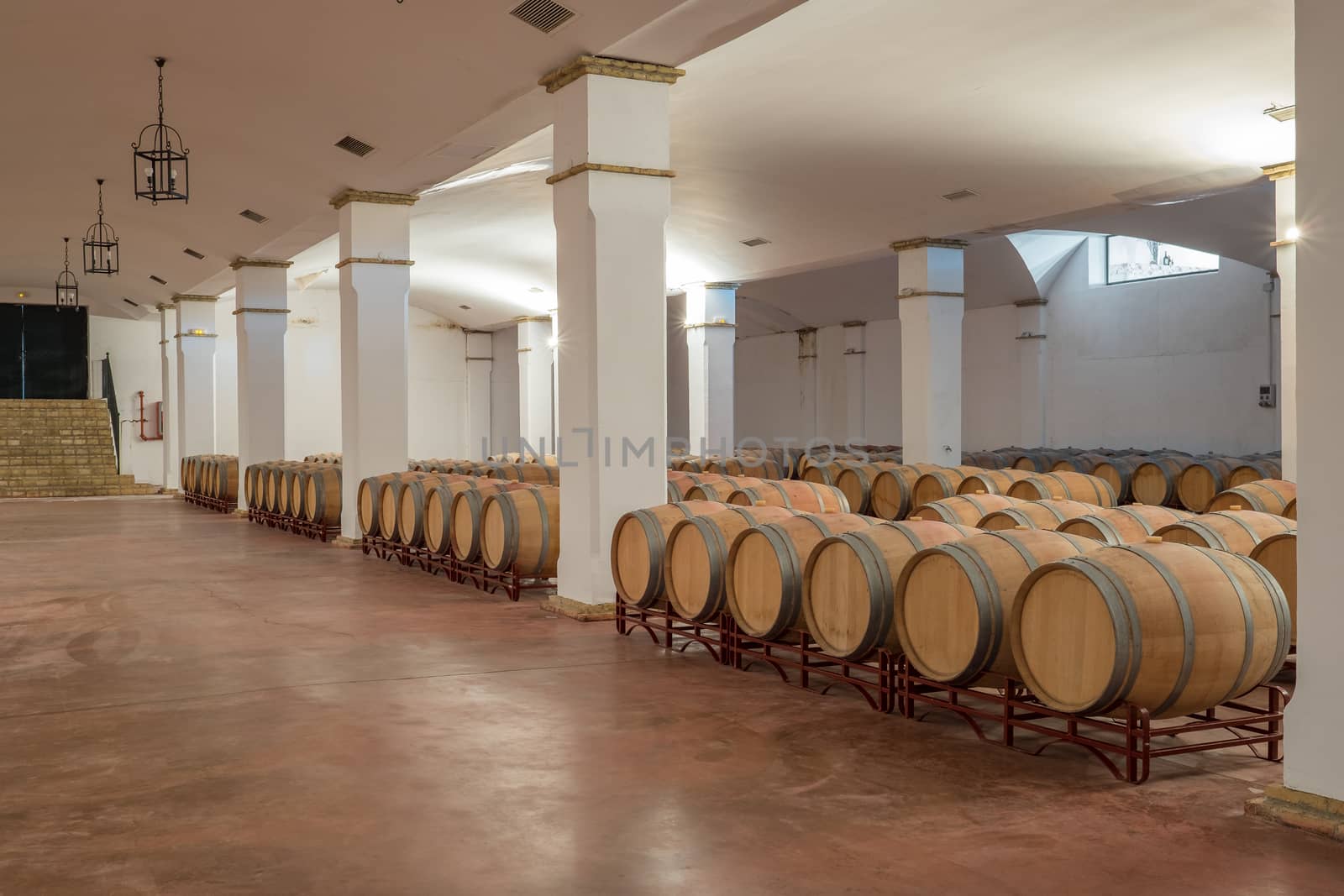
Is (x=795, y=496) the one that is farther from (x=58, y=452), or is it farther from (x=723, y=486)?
(x=58, y=452)

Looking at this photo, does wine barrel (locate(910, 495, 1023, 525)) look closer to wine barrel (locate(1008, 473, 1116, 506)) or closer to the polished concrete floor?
the polished concrete floor

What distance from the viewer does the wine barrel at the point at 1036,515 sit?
712 cm

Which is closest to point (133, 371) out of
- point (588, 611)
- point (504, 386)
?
point (504, 386)

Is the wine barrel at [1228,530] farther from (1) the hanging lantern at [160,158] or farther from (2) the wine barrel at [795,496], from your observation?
(1) the hanging lantern at [160,158]

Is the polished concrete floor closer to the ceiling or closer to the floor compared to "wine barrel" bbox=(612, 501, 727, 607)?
closer to the floor

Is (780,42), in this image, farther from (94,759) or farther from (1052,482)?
(94,759)

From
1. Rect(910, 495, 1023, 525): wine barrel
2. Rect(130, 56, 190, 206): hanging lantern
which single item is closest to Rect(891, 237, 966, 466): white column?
Rect(910, 495, 1023, 525): wine barrel

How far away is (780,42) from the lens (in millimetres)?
10086

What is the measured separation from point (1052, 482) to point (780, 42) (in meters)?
5.10

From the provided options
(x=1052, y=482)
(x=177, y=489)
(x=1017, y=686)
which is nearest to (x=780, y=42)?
(x=1052, y=482)

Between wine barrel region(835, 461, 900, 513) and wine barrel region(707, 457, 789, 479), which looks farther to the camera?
wine barrel region(707, 457, 789, 479)

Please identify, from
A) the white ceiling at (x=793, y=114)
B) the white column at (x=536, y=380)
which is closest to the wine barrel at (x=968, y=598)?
the white ceiling at (x=793, y=114)

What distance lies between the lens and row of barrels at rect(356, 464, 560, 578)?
898 centimetres

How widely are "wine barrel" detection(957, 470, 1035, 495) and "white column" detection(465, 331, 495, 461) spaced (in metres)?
21.4
